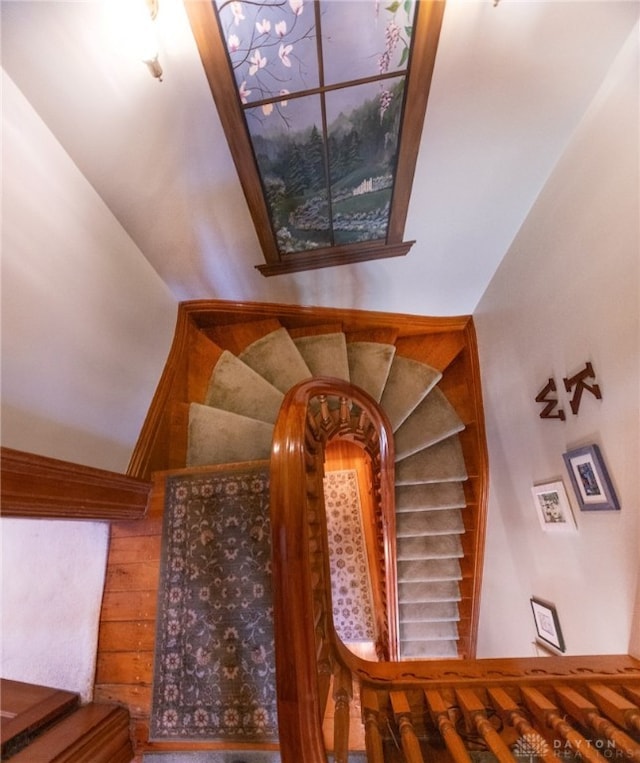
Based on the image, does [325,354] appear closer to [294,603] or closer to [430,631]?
[294,603]

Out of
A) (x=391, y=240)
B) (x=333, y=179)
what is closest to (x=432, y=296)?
(x=391, y=240)

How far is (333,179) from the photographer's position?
1790mm

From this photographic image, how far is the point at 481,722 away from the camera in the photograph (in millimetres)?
964

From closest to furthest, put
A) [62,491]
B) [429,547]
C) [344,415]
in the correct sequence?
[62,491] < [344,415] < [429,547]

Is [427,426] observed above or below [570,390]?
above

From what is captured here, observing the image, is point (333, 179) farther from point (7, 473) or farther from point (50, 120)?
point (7, 473)

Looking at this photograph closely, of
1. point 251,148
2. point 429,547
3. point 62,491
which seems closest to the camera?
point 62,491

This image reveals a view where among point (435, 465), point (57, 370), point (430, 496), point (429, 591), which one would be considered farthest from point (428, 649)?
point (57, 370)

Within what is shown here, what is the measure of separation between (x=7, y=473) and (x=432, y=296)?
2617 millimetres

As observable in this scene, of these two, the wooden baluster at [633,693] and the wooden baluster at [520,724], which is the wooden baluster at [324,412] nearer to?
the wooden baluster at [520,724]

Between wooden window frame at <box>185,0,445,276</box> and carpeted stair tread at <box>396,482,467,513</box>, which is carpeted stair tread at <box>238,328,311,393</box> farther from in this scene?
carpeted stair tread at <box>396,482,467,513</box>

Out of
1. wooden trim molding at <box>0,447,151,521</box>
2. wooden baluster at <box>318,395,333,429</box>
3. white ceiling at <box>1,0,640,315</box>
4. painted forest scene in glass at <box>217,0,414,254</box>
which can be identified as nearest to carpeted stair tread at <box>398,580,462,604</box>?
wooden baluster at <box>318,395,333,429</box>

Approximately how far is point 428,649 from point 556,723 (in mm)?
2255

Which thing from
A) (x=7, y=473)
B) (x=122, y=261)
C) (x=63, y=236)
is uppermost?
(x=122, y=261)
